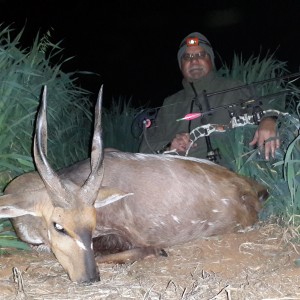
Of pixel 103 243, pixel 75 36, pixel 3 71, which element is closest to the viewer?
pixel 103 243

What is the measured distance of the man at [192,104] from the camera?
462cm

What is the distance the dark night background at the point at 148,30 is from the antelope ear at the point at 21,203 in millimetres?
22477

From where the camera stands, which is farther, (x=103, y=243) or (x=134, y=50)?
(x=134, y=50)

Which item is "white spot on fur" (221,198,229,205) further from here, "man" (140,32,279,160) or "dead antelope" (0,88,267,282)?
"man" (140,32,279,160)

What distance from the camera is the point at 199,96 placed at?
15.6 ft

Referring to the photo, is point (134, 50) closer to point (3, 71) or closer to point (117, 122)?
point (117, 122)

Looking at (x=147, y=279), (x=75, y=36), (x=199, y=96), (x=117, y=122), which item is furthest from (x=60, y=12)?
(x=147, y=279)

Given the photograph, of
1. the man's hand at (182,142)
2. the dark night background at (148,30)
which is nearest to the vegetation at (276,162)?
the man's hand at (182,142)

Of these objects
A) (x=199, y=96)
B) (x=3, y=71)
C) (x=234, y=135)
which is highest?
(x=3, y=71)

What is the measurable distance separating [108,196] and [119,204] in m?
0.24

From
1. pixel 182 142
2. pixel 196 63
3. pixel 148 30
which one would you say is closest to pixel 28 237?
pixel 182 142

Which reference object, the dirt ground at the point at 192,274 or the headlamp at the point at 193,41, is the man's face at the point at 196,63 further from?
the dirt ground at the point at 192,274

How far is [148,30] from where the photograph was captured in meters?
35.3

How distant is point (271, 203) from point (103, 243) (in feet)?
4.14
